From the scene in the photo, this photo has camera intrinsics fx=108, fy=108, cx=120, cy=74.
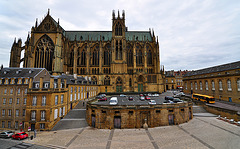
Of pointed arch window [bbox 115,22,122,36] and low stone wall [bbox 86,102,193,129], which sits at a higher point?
pointed arch window [bbox 115,22,122,36]

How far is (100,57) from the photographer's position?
173 feet

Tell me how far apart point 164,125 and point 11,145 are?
24276mm

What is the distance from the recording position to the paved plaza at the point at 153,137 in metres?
13.7

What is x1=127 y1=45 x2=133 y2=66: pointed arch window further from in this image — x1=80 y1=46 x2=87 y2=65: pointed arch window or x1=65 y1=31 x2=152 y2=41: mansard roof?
x1=80 y1=46 x2=87 y2=65: pointed arch window

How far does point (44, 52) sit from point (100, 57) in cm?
2374

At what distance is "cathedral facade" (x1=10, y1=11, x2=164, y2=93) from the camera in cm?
4584

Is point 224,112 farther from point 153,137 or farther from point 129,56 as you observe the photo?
point 129,56

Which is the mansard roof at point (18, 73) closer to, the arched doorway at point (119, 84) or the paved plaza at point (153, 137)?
the paved plaza at point (153, 137)

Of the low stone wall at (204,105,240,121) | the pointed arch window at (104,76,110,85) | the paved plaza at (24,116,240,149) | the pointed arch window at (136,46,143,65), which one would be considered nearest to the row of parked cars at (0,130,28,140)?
the paved plaza at (24,116,240,149)

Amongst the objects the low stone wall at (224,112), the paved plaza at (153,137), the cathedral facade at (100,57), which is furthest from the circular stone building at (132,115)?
the cathedral facade at (100,57)

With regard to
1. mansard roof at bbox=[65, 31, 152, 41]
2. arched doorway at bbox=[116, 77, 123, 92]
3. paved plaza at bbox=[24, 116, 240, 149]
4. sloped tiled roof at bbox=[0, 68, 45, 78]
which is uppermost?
mansard roof at bbox=[65, 31, 152, 41]

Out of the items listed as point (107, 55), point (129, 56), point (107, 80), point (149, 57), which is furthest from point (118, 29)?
point (107, 80)

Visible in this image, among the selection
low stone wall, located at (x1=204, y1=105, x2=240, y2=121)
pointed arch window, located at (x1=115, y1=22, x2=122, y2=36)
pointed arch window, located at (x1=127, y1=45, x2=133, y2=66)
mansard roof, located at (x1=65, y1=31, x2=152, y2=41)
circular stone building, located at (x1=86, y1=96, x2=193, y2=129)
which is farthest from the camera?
mansard roof, located at (x1=65, y1=31, x2=152, y2=41)

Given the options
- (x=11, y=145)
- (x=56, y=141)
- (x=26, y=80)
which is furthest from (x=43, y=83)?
(x=56, y=141)
